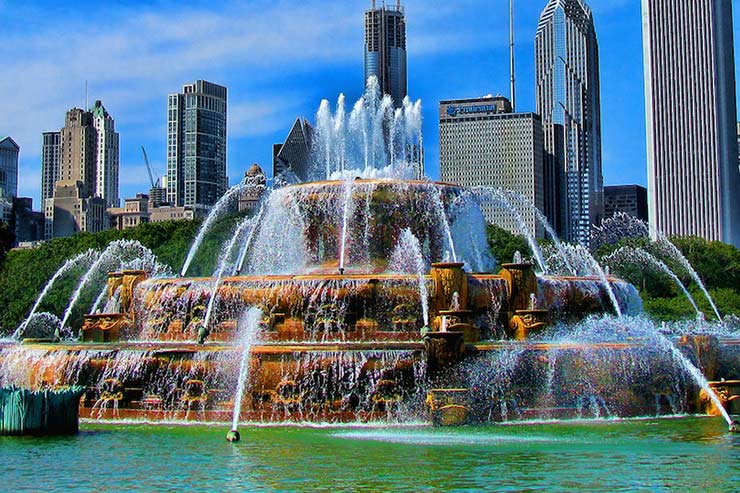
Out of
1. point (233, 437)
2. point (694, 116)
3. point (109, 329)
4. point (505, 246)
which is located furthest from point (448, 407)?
point (694, 116)

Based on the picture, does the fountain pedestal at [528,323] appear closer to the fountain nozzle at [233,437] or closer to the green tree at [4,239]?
the fountain nozzle at [233,437]

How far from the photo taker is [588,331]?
1320 inches

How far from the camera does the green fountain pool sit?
1683cm

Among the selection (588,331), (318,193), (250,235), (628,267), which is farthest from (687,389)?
(628,267)

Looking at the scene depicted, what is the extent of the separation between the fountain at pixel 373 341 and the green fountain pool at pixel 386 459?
1.67 m

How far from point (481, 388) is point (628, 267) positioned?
62122mm

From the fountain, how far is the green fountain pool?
5.47ft

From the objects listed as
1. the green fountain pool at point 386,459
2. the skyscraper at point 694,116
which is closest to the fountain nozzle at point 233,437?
the green fountain pool at point 386,459

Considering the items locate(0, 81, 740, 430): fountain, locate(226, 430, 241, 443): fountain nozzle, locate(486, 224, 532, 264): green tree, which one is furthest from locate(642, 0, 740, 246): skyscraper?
locate(226, 430, 241, 443): fountain nozzle

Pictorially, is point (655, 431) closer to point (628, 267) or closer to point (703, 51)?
point (628, 267)

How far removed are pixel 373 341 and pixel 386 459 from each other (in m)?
11.3

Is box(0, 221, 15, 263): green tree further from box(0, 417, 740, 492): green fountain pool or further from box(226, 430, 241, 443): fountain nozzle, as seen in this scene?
box(226, 430, 241, 443): fountain nozzle

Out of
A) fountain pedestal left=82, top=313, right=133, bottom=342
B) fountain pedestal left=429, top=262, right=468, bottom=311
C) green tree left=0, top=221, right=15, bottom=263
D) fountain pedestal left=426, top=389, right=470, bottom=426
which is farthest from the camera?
green tree left=0, top=221, right=15, bottom=263

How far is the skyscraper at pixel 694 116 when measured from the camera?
19388 centimetres
